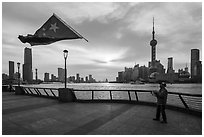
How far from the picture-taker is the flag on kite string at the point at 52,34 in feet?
34.0

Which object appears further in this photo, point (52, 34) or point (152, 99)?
point (152, 99)

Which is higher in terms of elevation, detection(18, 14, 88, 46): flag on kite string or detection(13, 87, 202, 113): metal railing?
detection(18, 14, 88, 46): flag on kite string

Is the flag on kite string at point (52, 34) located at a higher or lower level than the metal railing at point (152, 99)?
higher

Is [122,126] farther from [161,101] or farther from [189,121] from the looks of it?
[189,121]

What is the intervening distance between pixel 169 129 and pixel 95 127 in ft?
9.68

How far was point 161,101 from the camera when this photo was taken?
7.29m

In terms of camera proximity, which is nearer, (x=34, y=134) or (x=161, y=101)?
(x=34, y=134)

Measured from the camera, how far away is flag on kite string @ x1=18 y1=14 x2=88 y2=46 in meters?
10.4

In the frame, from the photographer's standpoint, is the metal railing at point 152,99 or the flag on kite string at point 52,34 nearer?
the metal railing at point 152,99

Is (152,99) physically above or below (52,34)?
below

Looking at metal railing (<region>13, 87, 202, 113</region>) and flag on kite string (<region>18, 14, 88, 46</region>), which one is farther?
flag on kite string (<region>18, 14, 88, 46</region>)

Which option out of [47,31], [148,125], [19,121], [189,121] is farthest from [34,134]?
[47,31]

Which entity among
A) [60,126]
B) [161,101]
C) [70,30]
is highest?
[70,30]

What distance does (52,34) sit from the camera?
10.8 metres
